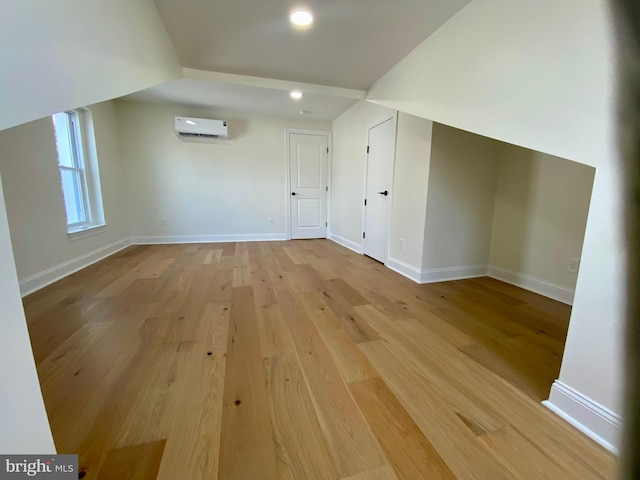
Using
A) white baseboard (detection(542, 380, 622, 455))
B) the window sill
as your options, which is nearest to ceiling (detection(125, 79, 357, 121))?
the window sill

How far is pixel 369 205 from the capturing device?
3539 millimetres

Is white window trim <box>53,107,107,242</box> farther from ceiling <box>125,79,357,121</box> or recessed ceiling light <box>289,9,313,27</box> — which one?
recessed ceiling light <box>289,9,313,27</box>

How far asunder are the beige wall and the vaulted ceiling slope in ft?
5.28

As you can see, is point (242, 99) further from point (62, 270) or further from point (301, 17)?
point (62, 270)

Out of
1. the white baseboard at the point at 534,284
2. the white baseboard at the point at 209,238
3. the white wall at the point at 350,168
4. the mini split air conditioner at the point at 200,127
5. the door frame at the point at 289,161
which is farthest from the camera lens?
the door frame at the point at 289,161

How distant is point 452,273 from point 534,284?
0.70 m

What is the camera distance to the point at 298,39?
1977mm

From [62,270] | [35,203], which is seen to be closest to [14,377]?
[35,203]

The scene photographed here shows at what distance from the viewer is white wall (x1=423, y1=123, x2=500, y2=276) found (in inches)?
96.0

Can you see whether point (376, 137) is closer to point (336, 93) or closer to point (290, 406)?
point (336, 93)

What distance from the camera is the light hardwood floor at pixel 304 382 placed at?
850 mm

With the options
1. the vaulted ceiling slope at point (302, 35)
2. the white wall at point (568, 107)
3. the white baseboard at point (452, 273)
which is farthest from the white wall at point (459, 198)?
the white wall at point (568, 107)

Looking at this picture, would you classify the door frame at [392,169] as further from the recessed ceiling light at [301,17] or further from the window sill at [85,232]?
the window sill at [85,232]
